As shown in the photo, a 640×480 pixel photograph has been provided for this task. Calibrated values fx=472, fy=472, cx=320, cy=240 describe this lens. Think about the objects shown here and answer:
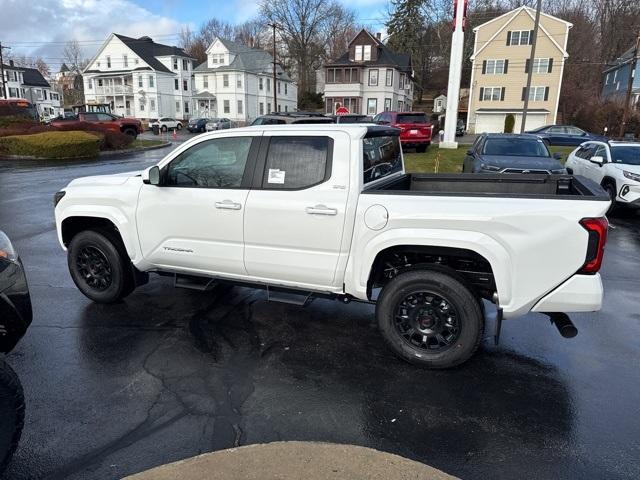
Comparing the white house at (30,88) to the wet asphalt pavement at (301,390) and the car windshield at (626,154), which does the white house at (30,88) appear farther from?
the wet asphalt pavement at (301,390)

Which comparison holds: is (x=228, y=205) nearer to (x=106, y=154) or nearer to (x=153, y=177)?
(x=153, y=177)

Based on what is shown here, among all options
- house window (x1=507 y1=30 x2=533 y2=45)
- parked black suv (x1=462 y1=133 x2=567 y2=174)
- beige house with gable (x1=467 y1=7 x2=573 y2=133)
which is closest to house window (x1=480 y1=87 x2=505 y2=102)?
beige house with gable (x1=467 y1=7 x2=573 y2=133)

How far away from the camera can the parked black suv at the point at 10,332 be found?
255cm

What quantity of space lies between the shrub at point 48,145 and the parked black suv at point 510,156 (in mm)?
18453

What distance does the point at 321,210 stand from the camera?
12.8 feet

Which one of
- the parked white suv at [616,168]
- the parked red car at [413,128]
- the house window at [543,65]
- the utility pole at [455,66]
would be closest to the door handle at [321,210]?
the parked white suv at [616,168]

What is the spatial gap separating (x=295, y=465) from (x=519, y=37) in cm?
5245

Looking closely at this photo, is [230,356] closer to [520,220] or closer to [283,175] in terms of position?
[283,175]

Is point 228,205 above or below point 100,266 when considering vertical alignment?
above

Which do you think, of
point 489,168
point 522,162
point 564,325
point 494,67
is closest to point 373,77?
point 494,67

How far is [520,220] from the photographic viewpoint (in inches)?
132

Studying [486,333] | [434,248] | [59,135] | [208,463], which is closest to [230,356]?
[208,463]

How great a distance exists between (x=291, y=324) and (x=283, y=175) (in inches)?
59.8

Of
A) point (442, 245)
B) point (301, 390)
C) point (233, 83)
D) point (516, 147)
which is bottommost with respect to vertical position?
point (301, 390)
